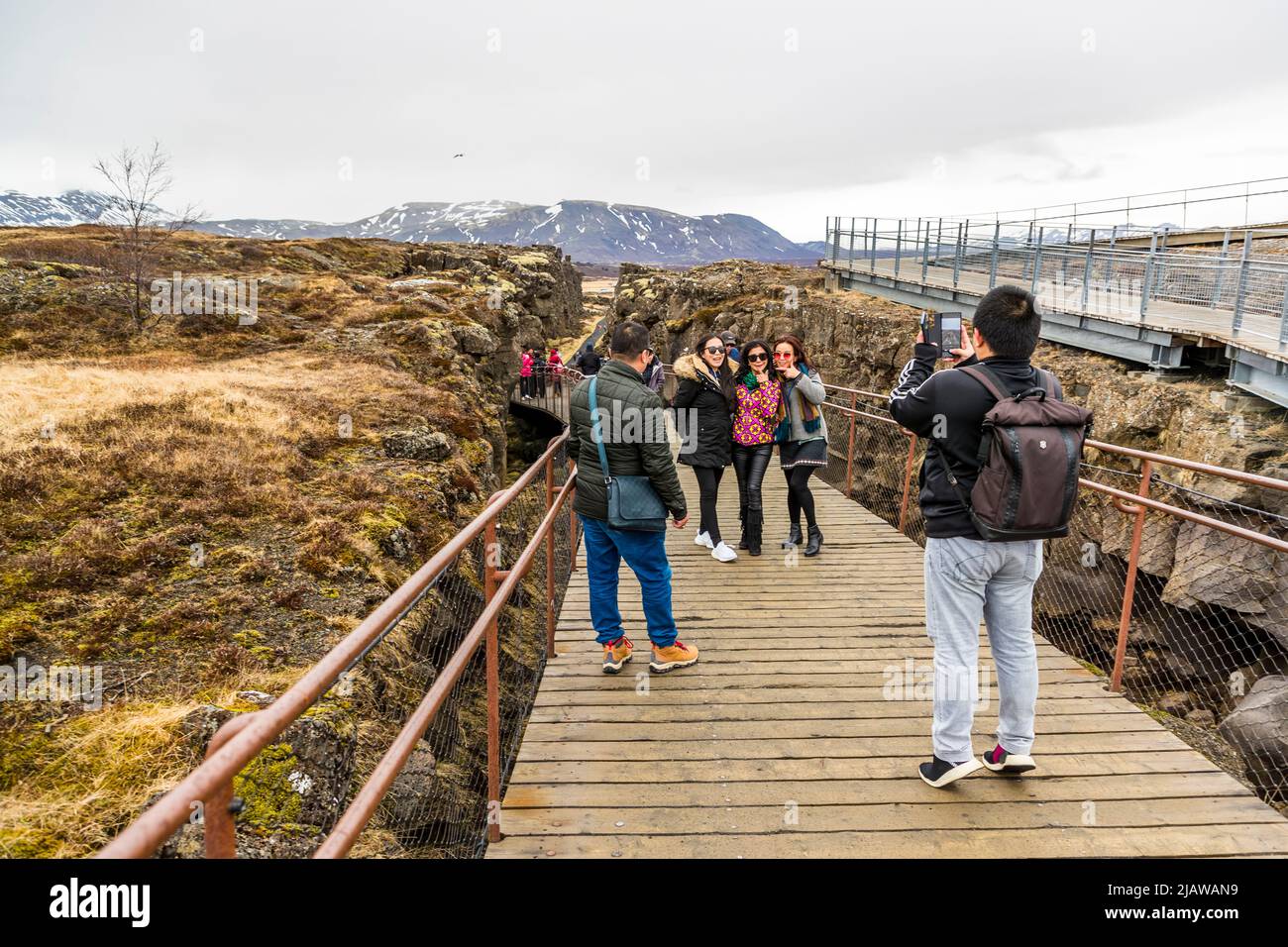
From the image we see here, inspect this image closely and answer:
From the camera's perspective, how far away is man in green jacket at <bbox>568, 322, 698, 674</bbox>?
3875mm

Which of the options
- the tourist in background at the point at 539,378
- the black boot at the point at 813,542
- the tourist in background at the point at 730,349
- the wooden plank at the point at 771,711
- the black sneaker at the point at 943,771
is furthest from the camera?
the tourist in background at the point at 539,378

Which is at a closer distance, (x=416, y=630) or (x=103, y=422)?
(x=416, y=630)

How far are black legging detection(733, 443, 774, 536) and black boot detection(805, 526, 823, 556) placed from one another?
1.77 ft

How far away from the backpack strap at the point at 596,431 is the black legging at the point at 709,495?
2.52 meters

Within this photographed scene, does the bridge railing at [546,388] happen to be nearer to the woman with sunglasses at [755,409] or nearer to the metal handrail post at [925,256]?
the metal handrail post at [925,256]

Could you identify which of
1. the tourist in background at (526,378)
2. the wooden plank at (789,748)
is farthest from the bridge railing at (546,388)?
the wooden plank at (789,748)

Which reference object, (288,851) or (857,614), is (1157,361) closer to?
(857,614)

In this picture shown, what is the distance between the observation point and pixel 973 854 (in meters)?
2.91

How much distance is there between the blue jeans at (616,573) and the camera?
4.13 metres

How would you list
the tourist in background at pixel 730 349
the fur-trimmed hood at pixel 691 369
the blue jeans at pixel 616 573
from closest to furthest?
the blue jeans at pixel 616 573, the fur-trimmed hood at pixel 691 369, the tourist in background at pixel 730 349

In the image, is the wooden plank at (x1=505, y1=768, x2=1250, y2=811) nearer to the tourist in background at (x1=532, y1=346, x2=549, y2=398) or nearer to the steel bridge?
the steel bridge

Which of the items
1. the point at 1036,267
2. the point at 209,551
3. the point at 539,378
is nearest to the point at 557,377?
the point at 539,378

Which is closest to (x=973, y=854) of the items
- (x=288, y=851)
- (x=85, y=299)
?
(x=288, y=851)
